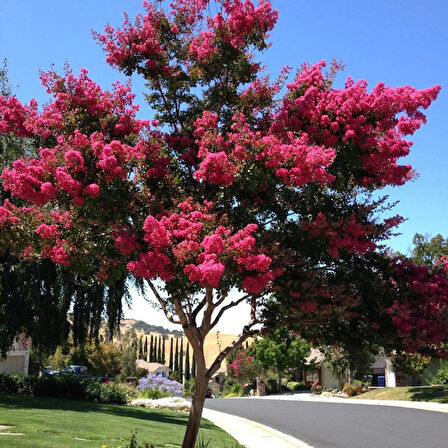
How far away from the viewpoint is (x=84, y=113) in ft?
28.5

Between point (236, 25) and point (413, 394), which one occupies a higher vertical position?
point (236, 25)

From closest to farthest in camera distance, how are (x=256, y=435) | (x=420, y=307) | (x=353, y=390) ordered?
(x=420, y=307) → (x=256, y=435) → (x=353, y=390)

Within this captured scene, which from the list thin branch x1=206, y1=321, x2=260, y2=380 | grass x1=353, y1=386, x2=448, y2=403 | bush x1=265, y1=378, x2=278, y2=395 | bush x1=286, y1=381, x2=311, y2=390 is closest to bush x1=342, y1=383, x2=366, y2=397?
grass x1=353, y1=386, x2=448, y2=403

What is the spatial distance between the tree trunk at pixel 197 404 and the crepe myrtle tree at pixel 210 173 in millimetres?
26

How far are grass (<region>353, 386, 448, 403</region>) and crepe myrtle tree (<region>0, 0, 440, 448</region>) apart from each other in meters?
25.4

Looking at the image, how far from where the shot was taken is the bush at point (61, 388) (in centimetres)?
2664

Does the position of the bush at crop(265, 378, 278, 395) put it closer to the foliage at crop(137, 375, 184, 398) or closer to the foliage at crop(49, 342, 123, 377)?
the foliage at crop(49, 342, 123, 377)

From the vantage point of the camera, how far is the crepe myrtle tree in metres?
7.54


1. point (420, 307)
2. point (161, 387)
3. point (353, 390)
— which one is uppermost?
point (420, 307)

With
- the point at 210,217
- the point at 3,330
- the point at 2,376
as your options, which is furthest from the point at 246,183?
the point at 2,376

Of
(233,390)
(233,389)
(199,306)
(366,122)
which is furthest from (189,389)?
(366,122)

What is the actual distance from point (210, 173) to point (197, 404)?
4.58 metres

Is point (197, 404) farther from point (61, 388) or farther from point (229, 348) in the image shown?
point (61, 388)

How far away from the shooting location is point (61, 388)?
27594 millimetres
